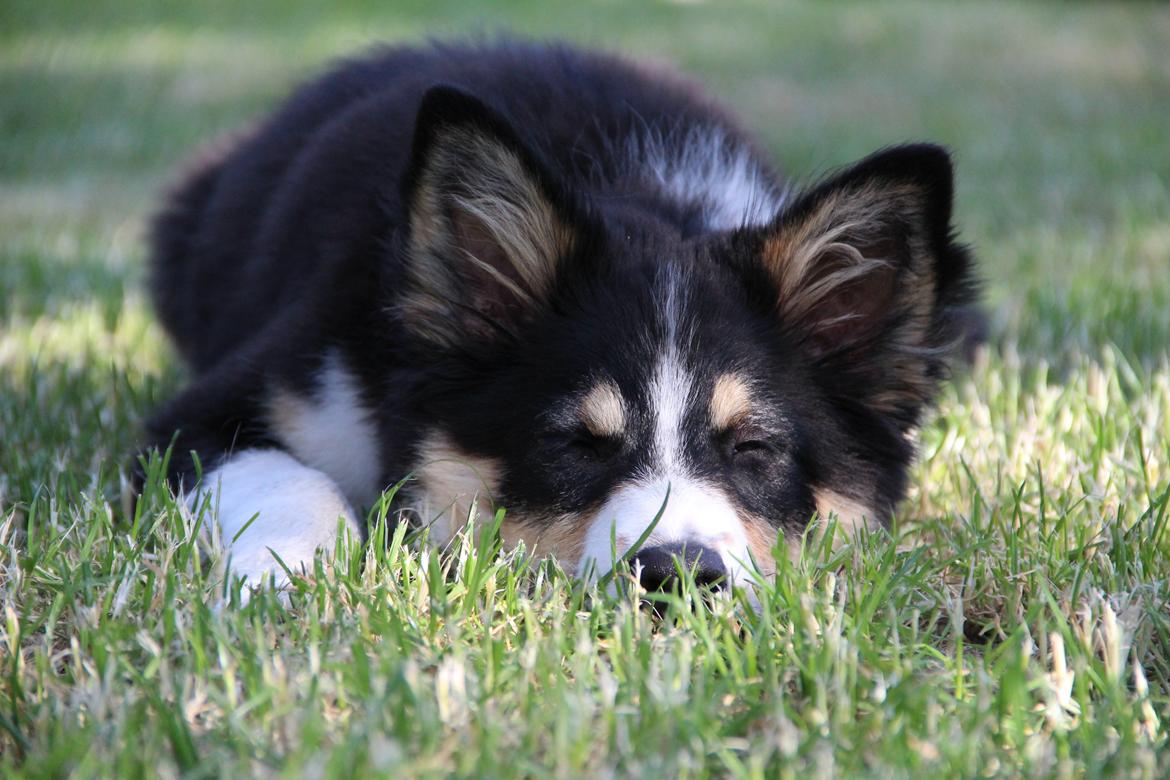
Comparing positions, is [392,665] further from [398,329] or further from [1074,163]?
[1074,163]

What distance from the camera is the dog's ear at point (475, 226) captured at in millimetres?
2879

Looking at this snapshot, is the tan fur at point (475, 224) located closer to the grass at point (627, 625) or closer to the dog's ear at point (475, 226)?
the dog's ear at point (475, 226)

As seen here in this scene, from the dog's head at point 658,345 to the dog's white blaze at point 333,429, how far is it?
32 centimetres

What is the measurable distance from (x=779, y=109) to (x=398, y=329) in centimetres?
888

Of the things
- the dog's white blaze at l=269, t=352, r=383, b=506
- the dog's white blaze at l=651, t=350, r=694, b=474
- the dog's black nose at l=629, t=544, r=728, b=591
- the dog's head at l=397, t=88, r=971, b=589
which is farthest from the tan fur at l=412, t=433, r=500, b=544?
the dog's black nose at l=629, t=544, r=728, b=591

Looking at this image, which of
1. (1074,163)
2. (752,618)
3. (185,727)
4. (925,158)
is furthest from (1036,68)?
(185,727)

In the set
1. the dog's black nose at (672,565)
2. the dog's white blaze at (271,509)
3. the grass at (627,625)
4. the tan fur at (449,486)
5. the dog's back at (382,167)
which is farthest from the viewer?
the dog's back at (382,167)

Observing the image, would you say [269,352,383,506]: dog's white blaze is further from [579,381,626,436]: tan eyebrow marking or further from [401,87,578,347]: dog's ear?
[579,381,626,436]: tan eyebrow marking

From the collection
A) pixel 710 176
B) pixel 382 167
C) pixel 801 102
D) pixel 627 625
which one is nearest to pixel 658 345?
pixel 627 625

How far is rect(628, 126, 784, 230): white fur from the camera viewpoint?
3.54 m

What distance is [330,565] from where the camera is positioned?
2.63 meters

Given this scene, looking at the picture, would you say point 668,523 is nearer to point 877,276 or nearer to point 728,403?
point 728,403

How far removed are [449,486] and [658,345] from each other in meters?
0.62

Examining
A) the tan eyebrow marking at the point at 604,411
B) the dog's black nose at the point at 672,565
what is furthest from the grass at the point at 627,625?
the tan eyebrow marking at the point at 604,411
